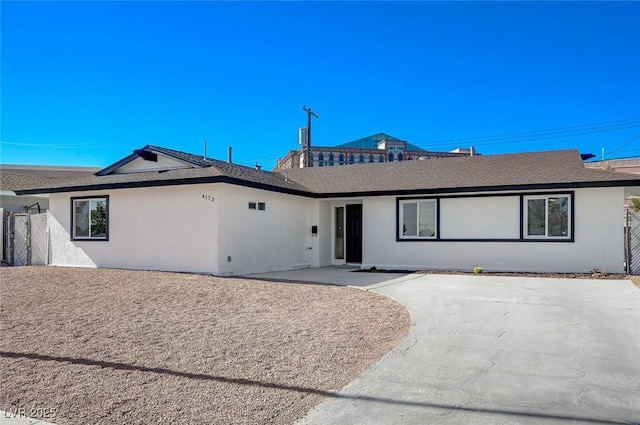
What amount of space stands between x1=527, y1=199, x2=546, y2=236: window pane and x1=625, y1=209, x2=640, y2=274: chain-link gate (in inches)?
83.9

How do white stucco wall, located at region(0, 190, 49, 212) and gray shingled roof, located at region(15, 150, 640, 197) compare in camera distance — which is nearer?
gray shingled roof, located at region(15, 150, 640, 197)

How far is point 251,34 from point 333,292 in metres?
8.76

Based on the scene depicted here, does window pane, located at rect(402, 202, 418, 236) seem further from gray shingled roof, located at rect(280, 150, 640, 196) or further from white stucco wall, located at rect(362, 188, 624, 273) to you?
gray shingled roof, located at rect(280, 150, 640, 196)

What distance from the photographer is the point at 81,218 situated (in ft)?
47.6

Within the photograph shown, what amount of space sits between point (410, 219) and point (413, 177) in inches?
72.2

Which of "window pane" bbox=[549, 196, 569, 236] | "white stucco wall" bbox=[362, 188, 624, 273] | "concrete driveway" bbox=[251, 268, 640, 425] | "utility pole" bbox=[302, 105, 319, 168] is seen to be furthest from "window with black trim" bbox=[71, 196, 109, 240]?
"utility pole" bbox=[302, 105, 319, 168]

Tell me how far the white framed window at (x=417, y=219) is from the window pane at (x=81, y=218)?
10.4 m

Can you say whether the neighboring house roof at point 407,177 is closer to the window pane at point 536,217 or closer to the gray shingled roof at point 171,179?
the gray shingled roof at point 171,179

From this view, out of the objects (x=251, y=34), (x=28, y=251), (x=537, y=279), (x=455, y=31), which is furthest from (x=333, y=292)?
(x=28, y=251)

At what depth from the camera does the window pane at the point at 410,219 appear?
14617 mm

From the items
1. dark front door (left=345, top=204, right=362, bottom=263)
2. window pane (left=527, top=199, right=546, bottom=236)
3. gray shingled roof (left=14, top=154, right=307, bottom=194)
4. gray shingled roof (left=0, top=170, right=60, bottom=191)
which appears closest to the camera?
gray shingled roof (left=14, top=154, right=307, bottom=194)

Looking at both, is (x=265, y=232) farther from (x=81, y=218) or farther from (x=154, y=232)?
(x=81, y=218)

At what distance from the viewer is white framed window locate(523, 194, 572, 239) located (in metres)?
12.7

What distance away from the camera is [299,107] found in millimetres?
30656
